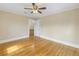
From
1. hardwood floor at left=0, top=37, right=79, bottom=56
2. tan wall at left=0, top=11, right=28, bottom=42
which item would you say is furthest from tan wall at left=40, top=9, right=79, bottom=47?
tan wall at left=0, top=11, right=28, bottom=42

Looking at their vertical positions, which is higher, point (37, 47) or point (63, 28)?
point (63, 28)

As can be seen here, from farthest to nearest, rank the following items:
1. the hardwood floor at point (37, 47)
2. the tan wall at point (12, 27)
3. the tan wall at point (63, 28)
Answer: the tan wall at point (63, 28), the tan wall at point (12, 27), the hardwood floor at point (37, 47)

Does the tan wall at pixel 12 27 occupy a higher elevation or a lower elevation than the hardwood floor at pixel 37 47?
higher

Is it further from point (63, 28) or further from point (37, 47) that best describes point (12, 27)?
point (63, 28)

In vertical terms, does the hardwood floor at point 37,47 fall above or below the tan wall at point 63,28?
below

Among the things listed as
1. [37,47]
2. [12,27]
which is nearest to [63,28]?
[37,47]

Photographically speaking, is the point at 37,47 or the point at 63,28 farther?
the point at 63,28

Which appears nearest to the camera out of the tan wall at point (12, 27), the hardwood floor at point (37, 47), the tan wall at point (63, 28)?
the hardwood floor at point (37, 47)

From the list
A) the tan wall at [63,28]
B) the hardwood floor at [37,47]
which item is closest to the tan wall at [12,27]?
the hardwood floor at [37,47]

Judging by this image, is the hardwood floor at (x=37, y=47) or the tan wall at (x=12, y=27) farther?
the tan wall at (x=12, y=27)

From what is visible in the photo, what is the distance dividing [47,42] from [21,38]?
0.42 m

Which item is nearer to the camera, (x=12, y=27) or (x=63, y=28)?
(x=12, y=27)

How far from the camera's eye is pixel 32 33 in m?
1.14

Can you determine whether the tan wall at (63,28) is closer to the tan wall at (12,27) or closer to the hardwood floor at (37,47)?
the hardwood floor at (37,47)
